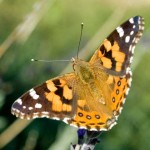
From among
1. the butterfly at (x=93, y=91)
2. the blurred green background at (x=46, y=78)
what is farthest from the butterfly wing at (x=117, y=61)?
the blurred green background at (x=46, y=78)

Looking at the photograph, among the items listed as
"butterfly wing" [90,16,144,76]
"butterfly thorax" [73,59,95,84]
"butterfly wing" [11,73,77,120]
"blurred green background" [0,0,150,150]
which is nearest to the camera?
"butterfly wing" [11,73,77,120]

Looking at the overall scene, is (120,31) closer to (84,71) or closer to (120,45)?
(120,45)

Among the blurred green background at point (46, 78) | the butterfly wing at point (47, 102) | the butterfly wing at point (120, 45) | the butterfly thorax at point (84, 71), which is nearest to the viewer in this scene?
the butterfly wing at point (47, 102)

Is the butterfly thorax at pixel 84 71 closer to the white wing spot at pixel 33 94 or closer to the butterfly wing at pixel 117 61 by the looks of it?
the butterfly wing at pixel 117 61

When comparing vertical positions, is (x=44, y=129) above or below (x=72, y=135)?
below

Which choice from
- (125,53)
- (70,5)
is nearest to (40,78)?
(125,53)

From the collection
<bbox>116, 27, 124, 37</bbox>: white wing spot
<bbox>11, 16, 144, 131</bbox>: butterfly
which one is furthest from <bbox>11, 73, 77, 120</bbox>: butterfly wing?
<bbox>116, 27, 124, 37</bbox>: white wing spot

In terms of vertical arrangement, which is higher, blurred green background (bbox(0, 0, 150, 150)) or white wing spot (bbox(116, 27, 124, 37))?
white wing spot (bbox(116, 27, 124, 37))

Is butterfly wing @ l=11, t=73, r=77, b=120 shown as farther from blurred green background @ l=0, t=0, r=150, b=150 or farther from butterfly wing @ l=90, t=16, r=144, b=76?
blurred green background @ l=0, t=0, r=150, b=150

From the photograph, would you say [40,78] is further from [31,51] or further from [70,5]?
[70,5]
